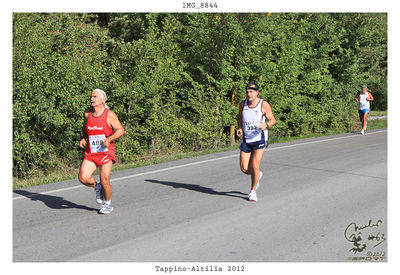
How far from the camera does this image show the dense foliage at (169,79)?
11195mm

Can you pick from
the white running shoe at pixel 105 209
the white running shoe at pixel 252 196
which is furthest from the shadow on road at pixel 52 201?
the white running shoe at pixel 252 196

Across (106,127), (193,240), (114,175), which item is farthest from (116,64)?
(193,240)

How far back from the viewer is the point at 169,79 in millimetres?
13203

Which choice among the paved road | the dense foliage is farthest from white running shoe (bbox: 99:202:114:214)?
the dense foliage

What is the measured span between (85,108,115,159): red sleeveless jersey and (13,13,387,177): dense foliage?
15.4ft

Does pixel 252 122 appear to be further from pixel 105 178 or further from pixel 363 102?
pixel 363 102

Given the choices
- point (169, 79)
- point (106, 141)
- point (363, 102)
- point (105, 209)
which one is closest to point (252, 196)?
point (105, 209)

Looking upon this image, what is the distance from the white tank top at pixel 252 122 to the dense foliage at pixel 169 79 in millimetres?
5565

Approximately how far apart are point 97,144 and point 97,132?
0.19 metres

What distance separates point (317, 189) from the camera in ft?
26.1

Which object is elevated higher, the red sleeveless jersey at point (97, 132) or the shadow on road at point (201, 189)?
the red sleeveless jersey at point (97, 132)

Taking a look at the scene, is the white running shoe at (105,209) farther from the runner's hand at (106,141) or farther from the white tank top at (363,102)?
the white tank top at (363,102)

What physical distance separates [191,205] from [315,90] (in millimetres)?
10661

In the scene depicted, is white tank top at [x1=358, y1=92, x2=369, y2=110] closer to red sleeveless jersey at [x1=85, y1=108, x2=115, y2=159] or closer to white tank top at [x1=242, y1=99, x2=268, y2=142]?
white tank top at [x1=242, y1=99, x2=268, y2=142]
